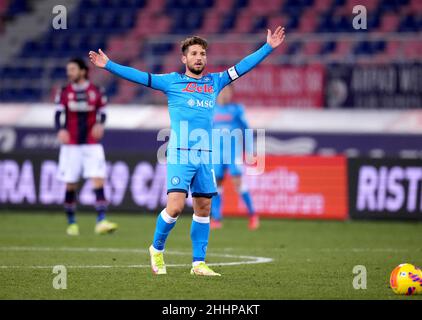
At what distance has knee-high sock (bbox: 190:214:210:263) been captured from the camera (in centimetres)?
978

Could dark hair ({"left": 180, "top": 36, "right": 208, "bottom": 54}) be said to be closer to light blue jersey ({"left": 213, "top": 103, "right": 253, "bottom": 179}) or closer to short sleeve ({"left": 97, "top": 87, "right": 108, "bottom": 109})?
short sleeve ({"left": 97, "top": 87, "right": 108, "bottom": 109})

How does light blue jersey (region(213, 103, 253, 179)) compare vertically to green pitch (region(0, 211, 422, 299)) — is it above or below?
above

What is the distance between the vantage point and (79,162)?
1589 cm

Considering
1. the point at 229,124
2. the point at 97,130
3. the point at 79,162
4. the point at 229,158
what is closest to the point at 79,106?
the point at 97,130

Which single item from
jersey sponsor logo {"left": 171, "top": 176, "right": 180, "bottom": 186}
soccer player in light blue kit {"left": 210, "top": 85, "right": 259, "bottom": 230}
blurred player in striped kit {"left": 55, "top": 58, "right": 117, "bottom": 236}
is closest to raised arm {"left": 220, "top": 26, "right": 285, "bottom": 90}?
jersey sponsor logo {"left": 171, "top": 176, "right": 180, "bottom": 186}

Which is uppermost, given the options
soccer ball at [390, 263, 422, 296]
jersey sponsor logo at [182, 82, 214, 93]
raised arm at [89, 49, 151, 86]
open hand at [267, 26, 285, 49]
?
open hand at [267, 26, 285, 49]

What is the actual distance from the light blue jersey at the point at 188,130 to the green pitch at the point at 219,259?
0.92 metres

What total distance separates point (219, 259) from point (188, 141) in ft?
8.13

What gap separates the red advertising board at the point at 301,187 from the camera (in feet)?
62.8

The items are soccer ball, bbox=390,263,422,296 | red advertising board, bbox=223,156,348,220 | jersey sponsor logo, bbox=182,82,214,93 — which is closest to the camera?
soccer ball, bbox=390,263,422,296

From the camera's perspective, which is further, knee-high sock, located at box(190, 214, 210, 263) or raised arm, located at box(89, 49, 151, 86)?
knee-high sock, located at box(190, 214, 210, 263)

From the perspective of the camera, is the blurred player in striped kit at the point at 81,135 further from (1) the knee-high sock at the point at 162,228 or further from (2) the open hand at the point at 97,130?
(1) the knee-high sock at the point at 162,228

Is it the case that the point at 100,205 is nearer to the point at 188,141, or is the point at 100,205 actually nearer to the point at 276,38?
the point at 188,141

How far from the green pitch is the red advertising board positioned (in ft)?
1.41
